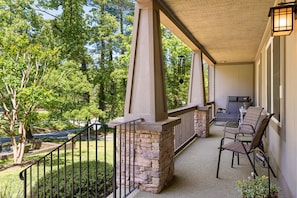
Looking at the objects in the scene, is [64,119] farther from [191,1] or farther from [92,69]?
[191,1]

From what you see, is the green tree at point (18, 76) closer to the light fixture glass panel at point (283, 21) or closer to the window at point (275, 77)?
the window at point (275, 77)

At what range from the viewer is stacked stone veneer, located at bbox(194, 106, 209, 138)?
6.26 meters

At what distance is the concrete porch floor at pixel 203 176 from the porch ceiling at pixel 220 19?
8.11 feet

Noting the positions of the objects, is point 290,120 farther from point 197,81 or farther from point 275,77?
point 197,81

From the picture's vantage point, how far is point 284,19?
2.23 meters

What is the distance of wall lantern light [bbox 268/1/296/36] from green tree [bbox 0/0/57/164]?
8386 millimetres

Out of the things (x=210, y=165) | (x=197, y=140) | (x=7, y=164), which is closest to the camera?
(x=210, y=165)

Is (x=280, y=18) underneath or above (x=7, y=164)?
above

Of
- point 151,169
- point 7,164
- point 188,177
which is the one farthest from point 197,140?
point 7,164

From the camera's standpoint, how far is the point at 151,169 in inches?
110

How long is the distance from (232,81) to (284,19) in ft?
25.9

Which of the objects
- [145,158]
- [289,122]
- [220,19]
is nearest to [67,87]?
[220,19]

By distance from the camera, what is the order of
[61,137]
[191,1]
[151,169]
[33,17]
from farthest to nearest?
[61,137] < [33,17] < [191,1] < [151,169]

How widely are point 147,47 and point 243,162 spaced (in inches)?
106
